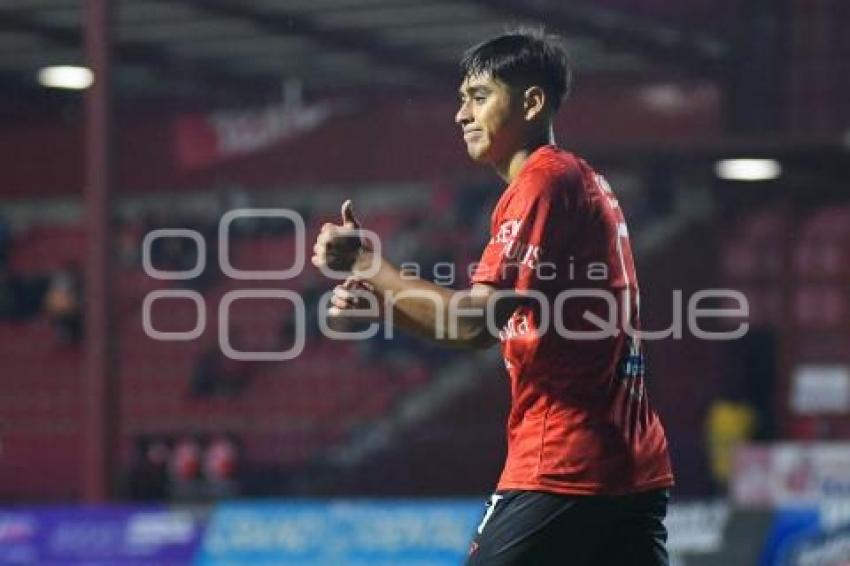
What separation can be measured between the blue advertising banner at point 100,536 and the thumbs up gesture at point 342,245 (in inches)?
199

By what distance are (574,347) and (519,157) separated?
0.38 metres

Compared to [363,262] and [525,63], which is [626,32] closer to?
[525,63]

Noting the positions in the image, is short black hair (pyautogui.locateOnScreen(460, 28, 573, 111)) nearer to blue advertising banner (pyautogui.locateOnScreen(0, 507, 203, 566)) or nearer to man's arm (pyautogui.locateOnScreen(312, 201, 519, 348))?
man's arm (pyautogui.locateOnScreen(312, 201, 519, 348))

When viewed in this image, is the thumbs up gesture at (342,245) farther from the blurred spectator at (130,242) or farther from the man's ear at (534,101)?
the blurred spectator at (130,242)

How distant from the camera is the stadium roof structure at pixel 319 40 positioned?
1088cm

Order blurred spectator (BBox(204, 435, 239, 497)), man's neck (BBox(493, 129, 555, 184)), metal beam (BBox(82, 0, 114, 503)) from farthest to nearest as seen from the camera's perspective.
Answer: blurred spectator (BBox(204, 435, 239, 497)), metal beam (BBox(82, 0, 114, 503)), man's neck (BBox(493, 129, 555, 184))

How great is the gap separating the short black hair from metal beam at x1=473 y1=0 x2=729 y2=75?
636 centimetres

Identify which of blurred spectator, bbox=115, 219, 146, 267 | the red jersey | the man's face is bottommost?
the red jersey

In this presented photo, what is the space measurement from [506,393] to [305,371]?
8.31 ft

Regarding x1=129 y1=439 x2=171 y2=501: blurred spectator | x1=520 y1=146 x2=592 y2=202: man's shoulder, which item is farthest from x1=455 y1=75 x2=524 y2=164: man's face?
x1=129 y1=439 x2=171 y2=501: blurred spectator

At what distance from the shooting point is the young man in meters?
3.49

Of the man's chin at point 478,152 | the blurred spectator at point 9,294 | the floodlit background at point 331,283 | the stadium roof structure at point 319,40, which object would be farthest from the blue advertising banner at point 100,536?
the blurred spectator at point 9,294

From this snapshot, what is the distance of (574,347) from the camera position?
3602mm

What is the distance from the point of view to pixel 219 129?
50.6 feet
